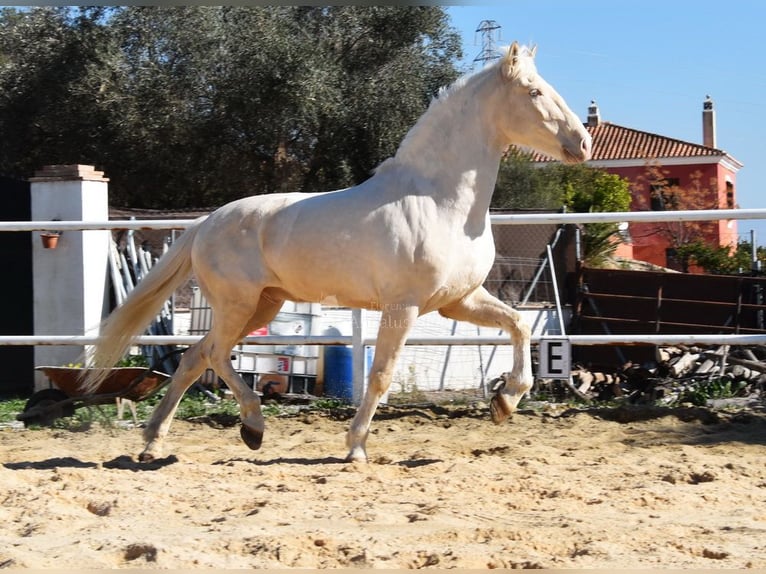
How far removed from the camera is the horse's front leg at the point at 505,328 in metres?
5.32

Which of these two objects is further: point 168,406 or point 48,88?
point 48,88

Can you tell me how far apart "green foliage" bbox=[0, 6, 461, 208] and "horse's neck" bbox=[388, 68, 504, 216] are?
1361 centimetres

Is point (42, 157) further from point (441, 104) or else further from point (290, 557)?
point (290, 557)

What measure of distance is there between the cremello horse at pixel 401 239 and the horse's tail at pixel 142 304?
0.20m

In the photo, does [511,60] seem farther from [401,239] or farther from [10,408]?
[10,408]

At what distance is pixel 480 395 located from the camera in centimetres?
807

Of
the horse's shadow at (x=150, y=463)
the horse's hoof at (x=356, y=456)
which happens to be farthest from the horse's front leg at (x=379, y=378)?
the horse's shadow at (x=150, y=463)

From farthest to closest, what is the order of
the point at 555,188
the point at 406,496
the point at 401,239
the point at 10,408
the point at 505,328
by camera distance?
the point at 555,188 < the point at 10,408 < the point at 505,328 < the point at 401,239 < the point at 406,496

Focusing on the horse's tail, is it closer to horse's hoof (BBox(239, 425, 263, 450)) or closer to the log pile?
horse's hoof (BBox(239, 425, 263, 450))

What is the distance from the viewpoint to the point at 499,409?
5.32 m

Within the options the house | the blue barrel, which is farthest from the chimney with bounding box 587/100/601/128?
the blue barrel

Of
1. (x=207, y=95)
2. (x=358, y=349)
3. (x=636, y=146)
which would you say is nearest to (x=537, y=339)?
(x=358, y=349)

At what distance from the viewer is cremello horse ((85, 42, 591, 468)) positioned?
16.5ft

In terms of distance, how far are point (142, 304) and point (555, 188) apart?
23443 mm
